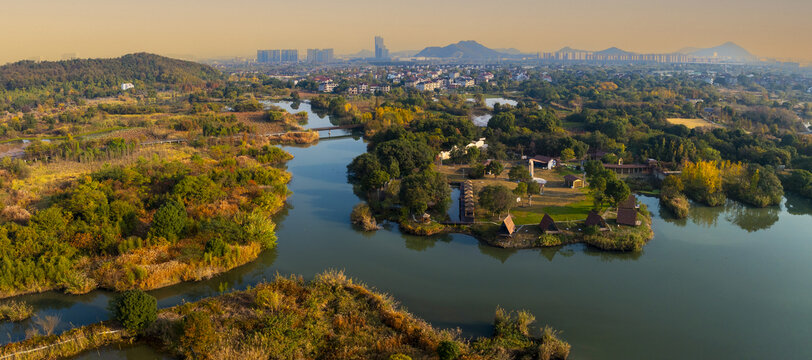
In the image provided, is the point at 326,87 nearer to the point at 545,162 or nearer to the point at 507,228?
the point at 545,162

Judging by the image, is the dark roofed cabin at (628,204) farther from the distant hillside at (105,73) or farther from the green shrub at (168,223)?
the distant hillside at (105,73)

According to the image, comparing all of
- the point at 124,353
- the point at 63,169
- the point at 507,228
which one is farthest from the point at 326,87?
the point at 124,353

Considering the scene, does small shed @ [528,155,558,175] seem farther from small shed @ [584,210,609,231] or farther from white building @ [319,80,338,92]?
white building @ [319,80,338,92]

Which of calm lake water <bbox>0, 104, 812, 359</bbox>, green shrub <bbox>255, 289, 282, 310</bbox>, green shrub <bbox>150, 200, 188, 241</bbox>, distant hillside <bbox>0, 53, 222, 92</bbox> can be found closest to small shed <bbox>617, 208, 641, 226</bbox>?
calm lake water <bbox>0, 104, 812, 359</bbox>

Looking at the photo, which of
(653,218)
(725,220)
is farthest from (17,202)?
(725,220)

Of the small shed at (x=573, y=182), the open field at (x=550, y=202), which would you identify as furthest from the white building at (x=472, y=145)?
the small shed at (x=573, y=182)

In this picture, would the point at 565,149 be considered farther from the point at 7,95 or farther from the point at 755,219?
the point at 7,95
